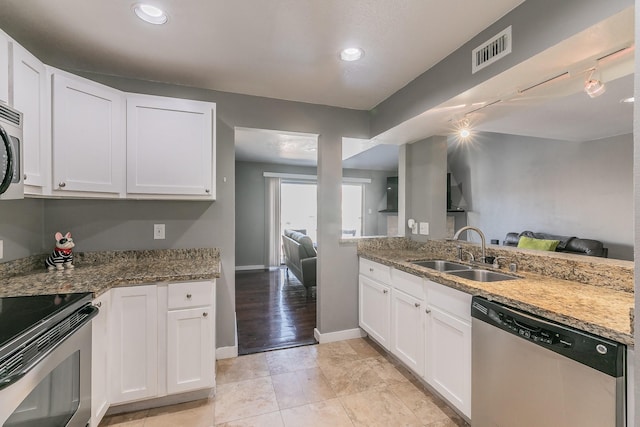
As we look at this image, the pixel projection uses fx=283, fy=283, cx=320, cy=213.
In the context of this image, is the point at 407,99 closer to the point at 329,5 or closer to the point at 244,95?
the point at 329,5

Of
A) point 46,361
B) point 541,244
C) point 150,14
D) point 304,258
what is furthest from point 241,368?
point 541,244

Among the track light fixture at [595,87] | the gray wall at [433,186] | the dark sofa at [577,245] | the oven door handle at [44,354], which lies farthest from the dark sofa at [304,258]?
the dark sofa at [577,245]

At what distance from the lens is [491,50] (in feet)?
5.19

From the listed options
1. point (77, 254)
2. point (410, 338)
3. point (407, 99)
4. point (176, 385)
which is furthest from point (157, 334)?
point (407, 99)

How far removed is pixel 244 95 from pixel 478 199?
4.80m

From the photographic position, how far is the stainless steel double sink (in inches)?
78.5

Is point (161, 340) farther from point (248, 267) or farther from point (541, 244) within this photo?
point (248, 267)

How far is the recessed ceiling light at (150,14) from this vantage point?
1.49 metres

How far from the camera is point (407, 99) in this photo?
235 centimetres

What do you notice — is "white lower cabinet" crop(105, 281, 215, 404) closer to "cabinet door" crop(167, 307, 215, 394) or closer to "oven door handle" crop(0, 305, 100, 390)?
"cabinet door" crop(167, 307, 215, 394)

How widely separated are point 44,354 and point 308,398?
60.4 inches

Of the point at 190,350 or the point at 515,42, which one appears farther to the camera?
the point at 190,350

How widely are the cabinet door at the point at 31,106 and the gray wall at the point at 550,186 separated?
218 inches

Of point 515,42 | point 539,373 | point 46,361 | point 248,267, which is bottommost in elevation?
point 248,267
